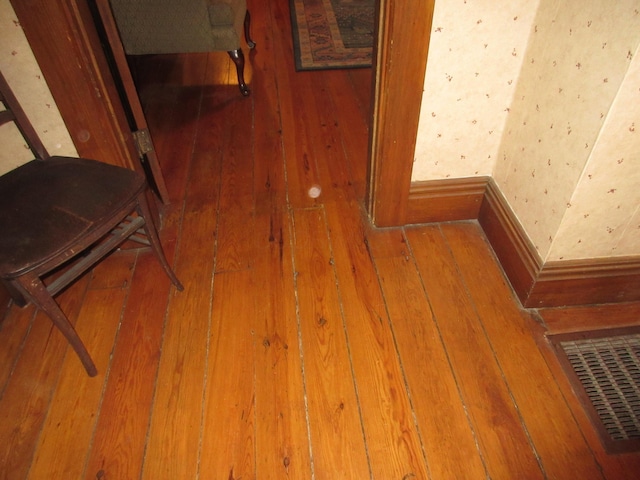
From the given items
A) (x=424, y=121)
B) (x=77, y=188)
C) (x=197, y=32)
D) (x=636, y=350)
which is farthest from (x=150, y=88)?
(x=636, y=350)

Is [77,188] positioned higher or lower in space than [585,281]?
higher

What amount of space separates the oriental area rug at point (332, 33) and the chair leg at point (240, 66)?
48 cm

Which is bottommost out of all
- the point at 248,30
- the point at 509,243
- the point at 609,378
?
the point at 609,378

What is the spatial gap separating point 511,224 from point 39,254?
152 centimetres

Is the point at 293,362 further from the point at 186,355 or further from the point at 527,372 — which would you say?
the point at 527,372

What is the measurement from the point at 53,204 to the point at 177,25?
1711 millimetres

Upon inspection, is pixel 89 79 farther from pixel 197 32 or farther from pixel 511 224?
pixel 511 224

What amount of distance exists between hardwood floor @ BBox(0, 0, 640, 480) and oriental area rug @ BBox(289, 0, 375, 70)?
1.41 m

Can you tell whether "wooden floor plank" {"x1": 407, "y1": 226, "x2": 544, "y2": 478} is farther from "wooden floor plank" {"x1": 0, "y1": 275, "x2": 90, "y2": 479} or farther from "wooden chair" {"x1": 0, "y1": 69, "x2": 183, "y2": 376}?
"wooden floor plank" {"x1": 0, "y1": 275, "x2": 90, "y2": 479}

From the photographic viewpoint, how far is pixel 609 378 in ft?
4.50

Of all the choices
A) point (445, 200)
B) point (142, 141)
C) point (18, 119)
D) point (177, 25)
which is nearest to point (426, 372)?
point (445, 200)

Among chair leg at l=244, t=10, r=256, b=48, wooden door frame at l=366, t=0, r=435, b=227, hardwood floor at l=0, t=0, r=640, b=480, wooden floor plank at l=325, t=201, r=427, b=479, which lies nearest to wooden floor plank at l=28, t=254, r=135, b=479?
hardwood floor at l=0, t=0, r=640, b=480

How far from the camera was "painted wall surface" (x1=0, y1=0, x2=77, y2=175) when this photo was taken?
131cm

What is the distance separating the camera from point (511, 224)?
1.64 m
